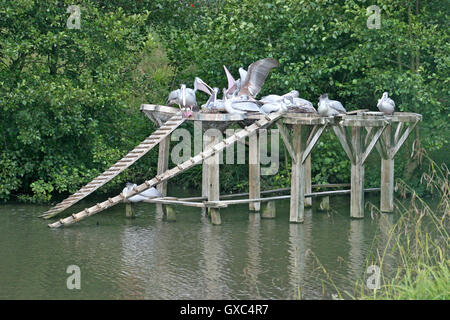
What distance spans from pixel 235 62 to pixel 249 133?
4093 mm

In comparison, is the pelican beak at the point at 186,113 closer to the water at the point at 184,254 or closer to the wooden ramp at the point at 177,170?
the wooden ramp at the point at 177,170

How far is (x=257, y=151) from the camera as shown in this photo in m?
15.1

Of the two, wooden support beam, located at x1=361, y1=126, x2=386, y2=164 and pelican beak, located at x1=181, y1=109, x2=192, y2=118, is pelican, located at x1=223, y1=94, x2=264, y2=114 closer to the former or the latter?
pelican beak, located at x1=181, y1=109, x2=192, y2=118

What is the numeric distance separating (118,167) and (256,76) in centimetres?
280

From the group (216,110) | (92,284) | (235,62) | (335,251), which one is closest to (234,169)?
(235,62)

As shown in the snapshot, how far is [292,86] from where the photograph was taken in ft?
55.5

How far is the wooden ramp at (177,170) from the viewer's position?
13.6 meters

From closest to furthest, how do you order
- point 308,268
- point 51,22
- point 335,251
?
1. point 308,268
2. point 335,251
3. point 51,22

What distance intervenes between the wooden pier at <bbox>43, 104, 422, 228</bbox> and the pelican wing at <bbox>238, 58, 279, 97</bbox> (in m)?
0.50

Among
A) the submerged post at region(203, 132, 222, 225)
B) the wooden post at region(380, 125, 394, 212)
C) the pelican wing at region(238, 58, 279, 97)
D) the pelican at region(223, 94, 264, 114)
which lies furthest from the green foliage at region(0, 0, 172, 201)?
the wooden post at region(380, 125, 394, 212)

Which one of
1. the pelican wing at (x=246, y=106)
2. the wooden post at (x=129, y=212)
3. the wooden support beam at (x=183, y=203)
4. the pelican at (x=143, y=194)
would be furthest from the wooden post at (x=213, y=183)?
the wooden post at (x=129, y=212)

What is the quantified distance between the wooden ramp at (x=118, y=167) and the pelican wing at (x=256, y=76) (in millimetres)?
1230

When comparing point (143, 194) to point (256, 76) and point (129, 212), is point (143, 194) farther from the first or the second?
point (256, 76)
